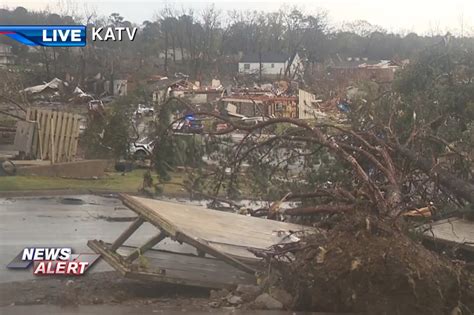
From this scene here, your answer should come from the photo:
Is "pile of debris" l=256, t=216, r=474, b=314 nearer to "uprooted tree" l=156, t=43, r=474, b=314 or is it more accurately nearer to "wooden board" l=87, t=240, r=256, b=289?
"uprooted tree" l=156, t=43, r=474, b=314

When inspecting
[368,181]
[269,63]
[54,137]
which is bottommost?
[54,137]

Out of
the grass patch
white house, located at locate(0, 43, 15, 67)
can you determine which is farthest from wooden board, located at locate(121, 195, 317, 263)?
white house, located at locate(0, 43, 15, 67)

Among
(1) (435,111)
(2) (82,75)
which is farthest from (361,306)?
(2) (82,75)

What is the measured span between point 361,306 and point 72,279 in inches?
116

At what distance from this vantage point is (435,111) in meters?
8.83

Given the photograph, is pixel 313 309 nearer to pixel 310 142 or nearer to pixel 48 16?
pixel 310 142

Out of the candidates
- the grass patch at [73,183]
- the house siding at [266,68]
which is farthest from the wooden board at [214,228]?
the house siding at [266,68]

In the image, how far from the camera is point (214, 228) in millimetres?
5891

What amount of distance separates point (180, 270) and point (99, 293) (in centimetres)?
75

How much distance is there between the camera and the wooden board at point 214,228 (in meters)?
5.26

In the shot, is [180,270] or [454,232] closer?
[180,270]

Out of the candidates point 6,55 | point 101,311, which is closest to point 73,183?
point 6,55

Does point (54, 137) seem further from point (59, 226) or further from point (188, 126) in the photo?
point (188, 126)

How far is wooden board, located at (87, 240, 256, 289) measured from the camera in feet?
17.7
